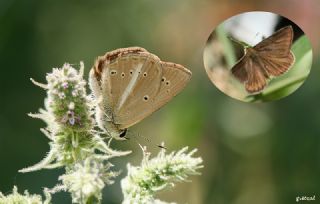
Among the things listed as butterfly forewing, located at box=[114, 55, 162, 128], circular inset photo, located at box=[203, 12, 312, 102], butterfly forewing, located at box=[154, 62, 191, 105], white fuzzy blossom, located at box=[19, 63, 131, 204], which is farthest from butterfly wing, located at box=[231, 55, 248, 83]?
white fuzzy blossom, located at box=[19, 63, 131, 204]

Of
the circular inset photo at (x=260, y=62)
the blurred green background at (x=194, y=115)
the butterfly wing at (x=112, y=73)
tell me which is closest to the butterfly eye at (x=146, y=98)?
the butterfly wing at (x=112, y=73)

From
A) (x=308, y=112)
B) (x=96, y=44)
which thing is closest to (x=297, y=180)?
Answer: (x=308, y=112)

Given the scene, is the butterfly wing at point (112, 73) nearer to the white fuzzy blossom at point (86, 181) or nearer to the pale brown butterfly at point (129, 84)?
the pale brown butterfly at point (129, 84)

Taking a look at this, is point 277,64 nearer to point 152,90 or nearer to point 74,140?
point 152,90

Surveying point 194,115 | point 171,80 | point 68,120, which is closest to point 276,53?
point 171,80

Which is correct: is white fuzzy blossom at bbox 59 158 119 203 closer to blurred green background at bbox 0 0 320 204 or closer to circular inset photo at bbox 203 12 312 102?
circular inset photo at bbox 203 12 312 102

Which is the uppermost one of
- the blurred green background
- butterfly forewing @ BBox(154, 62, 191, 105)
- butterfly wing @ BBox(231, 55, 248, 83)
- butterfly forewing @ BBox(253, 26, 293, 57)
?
the blurred green background
